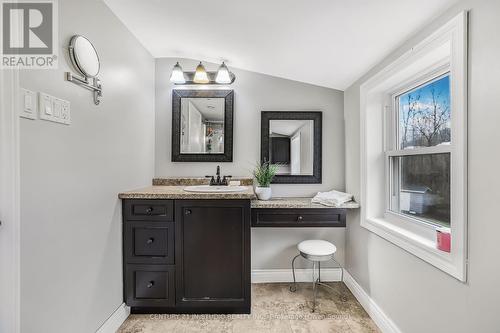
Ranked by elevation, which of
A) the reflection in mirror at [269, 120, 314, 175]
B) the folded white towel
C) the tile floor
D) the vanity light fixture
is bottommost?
the tile floor

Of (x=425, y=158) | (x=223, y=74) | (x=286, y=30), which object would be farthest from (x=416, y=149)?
(x=223, y=74)

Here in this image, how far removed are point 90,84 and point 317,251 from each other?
198cm

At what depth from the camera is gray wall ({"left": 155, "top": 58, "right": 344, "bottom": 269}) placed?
251 centimetres

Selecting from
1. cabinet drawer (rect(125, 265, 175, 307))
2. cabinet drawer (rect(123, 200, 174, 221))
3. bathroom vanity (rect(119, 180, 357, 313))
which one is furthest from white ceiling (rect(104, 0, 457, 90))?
cabinet drawer (rect(125, 265, 175, 307))

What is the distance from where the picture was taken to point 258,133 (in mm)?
2523

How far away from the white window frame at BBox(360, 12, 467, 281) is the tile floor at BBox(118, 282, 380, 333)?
69 cm

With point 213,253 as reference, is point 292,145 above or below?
above

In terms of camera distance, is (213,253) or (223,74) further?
(223,74)

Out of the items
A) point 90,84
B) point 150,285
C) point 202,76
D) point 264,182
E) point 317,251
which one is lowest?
point 150,285

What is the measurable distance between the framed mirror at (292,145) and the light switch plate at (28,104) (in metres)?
1.76

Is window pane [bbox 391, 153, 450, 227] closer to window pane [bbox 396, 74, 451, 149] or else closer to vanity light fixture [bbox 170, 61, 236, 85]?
→ window pane [bbox 396, 74, 451, 149]

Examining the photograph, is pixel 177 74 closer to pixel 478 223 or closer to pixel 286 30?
pixel 286 30

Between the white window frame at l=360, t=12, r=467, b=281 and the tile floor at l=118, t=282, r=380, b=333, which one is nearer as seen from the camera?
the white window frame at l=360, t=12, r=467, b=281

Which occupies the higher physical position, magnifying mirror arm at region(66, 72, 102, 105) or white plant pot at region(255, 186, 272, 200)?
magnifying mirror arm at region(66, 72, 102, 105)
